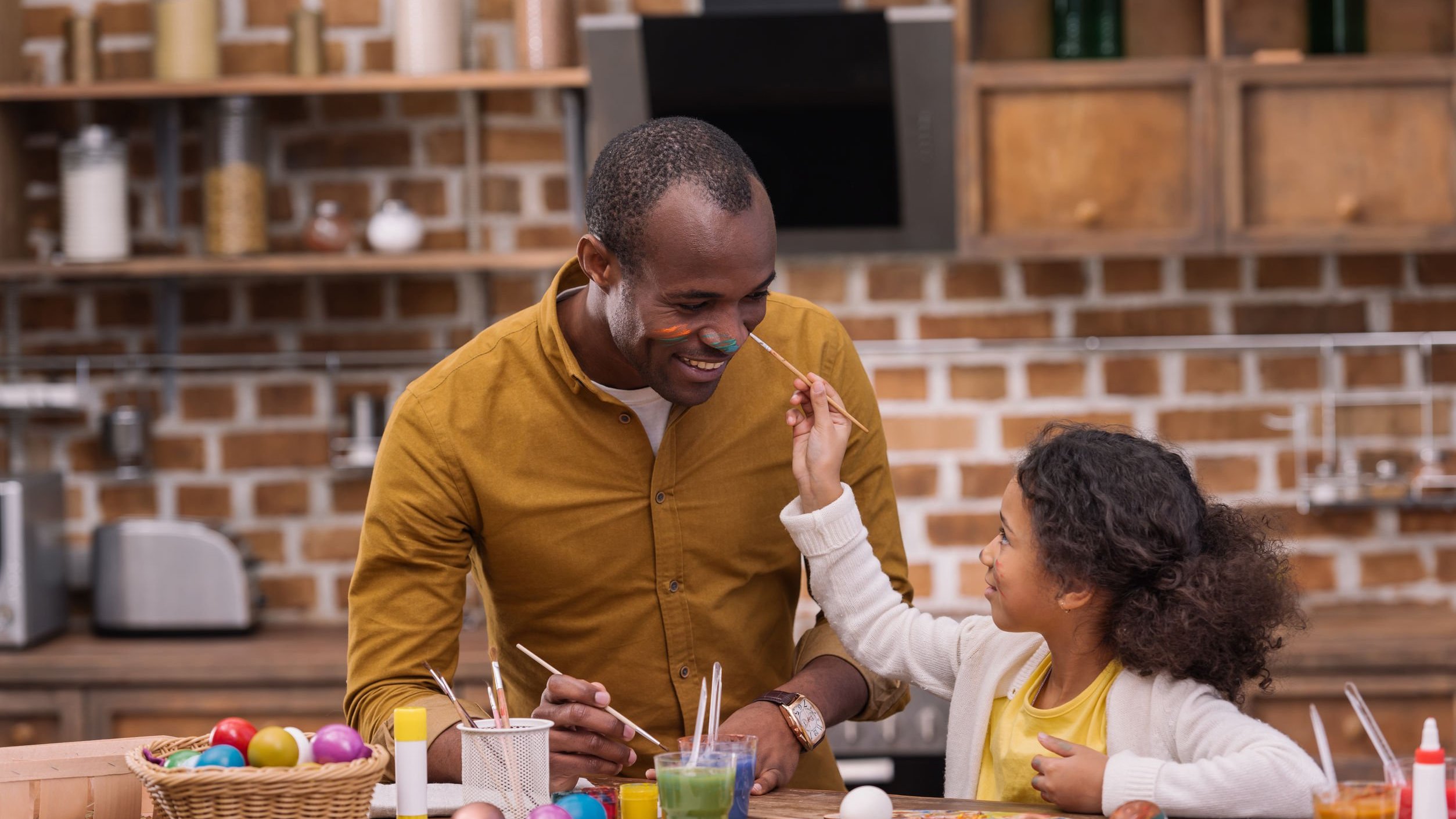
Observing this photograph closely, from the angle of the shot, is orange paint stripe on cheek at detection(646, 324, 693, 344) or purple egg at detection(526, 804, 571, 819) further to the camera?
orange paint stripe on cheek at detection(646, 324, 693, 344)

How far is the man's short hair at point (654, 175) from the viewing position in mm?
1492

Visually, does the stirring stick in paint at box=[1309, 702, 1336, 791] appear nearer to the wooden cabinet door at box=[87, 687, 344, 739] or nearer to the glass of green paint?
the glass of green paint

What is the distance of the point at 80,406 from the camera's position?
3158mm

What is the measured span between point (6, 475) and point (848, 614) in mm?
1996

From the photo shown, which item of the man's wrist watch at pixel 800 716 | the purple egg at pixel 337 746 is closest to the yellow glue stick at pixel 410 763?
the purple egg at pixel 337 746

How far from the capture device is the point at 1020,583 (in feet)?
5.15

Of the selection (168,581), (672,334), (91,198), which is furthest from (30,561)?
(672,334)

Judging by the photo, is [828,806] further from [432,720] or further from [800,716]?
[432,720]

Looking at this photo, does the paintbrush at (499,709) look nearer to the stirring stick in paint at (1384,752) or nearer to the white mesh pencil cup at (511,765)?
the white mesh pencil cup at (511,765)

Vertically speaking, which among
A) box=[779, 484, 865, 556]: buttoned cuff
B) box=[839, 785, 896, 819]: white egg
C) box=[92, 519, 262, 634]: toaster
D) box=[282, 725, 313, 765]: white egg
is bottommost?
box=[92, 519, 262, 634]: toaster

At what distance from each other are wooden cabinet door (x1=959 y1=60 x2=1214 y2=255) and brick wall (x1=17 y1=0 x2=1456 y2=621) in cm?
32

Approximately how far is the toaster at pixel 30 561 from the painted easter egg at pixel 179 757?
187cm

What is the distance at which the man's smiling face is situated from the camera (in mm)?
1462

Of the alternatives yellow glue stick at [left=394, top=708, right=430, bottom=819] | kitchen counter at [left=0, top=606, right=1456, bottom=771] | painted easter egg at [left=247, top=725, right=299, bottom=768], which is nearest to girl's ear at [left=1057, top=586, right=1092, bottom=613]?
yellow glue stick at [left=394, top=708, right=430, bottom=819]
